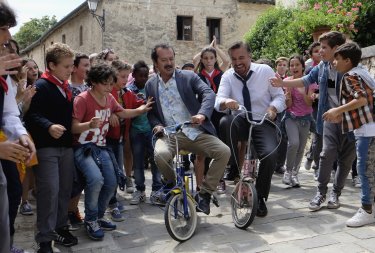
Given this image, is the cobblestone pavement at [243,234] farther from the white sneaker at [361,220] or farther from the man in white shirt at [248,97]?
the man in white shirt at [248,97]

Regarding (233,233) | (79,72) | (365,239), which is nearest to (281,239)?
(233,233)

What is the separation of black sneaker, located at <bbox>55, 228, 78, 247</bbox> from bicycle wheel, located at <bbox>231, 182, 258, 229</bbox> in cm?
174

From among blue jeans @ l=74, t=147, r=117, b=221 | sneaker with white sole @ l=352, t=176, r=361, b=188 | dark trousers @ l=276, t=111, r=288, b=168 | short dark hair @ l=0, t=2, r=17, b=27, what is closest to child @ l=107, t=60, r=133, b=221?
blue jeans @ l=74, t=147, r=117, b=221

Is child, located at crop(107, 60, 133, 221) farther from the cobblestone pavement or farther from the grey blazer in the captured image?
the grey blazer

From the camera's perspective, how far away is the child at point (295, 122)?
627 cm

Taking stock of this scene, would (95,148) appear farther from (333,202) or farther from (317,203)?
(333,202)

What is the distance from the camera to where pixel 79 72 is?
5.03 metres

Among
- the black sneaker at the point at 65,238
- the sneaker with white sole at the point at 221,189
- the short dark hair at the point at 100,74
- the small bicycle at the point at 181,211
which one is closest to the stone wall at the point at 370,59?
the sneaker with white sole at the point at 221,189

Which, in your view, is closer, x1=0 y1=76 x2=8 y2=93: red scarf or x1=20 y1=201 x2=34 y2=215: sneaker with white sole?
x1=0 y1=76 x2=8 y2=93: red scarf

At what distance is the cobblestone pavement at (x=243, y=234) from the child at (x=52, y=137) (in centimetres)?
48

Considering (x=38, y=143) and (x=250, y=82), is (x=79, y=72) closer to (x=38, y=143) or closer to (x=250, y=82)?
(x=38, y=143)

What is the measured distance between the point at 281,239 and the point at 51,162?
2.37 meters

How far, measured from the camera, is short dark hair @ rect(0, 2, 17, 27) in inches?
113

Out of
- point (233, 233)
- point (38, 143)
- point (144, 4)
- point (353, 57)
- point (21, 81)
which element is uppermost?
point (144, 4)
